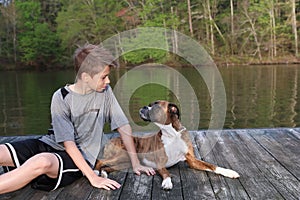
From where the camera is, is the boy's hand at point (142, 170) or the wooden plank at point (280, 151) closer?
the boy's hand at point (142, 170)

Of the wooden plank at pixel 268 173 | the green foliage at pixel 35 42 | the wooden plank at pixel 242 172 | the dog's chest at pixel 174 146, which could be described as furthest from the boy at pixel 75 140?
the green foliage at pixel 35 42

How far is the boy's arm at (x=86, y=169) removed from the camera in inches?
116

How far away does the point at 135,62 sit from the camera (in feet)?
99.8

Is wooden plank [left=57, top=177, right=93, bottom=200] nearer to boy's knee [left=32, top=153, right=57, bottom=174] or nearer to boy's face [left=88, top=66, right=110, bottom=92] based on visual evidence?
boy's knee [left=32, top=153, right=57, bottom=174]

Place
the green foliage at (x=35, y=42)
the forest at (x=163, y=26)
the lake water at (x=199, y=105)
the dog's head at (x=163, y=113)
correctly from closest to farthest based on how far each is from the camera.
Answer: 1. the dog's head at (x=163, y=113)
2. the lake water at (x=199, y=105)
3. the forest at (x=163, y=26)
4. the green foliage at (x=35, y=42)

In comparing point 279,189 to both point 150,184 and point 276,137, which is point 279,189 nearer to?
point 150,184

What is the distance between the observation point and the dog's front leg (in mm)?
2902

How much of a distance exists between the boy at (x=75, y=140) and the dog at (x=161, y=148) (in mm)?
114

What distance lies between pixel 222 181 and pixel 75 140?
1.38 m

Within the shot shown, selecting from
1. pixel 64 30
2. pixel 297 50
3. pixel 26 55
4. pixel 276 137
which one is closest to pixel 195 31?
pixel 297 50

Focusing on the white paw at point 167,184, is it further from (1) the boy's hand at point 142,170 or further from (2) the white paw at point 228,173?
(2) the white paw at point 228,173

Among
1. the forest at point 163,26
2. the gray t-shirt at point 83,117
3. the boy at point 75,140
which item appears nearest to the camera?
the boy at point 75,140

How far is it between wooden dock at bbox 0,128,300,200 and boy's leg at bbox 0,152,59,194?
0.14 meters

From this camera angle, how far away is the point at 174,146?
3.34m
